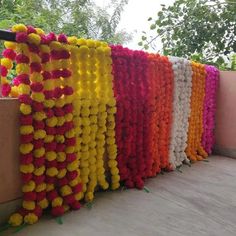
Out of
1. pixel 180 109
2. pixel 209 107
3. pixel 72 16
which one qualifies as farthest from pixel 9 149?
pixel 72 16

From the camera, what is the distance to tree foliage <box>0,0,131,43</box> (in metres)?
5.28

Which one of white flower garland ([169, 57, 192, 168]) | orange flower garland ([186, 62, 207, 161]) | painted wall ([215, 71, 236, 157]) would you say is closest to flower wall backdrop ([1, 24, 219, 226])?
white flower garland ([169, 57, 192, 168])

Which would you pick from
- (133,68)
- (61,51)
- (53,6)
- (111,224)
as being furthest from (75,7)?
(111,224)

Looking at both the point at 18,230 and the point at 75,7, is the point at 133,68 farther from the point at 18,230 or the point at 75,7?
the point at 75,7

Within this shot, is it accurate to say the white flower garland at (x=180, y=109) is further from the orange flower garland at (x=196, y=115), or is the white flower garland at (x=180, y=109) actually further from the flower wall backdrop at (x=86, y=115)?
the orange flower garland at (x=196, y=115)

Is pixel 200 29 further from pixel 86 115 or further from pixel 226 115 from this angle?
pixel 86 115

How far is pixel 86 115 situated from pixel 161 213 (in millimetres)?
810

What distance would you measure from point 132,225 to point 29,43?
1209mm

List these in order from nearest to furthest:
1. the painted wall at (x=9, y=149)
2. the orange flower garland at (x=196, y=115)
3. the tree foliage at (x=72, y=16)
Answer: the painted wall at (x=9, y=149)
the orange flower garland at (x=196, y=115)
the tree foliage at (x=72, y=16)

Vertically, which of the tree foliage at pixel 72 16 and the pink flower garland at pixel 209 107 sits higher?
the tree foliage at pixel 72 16

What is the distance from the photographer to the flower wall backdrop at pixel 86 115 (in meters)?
1.93

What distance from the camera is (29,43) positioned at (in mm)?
1901

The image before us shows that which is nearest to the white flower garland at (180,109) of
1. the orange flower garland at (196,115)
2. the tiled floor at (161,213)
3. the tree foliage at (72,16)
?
the orange flower garland at (196,115)

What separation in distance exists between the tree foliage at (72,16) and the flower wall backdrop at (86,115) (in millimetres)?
2823
